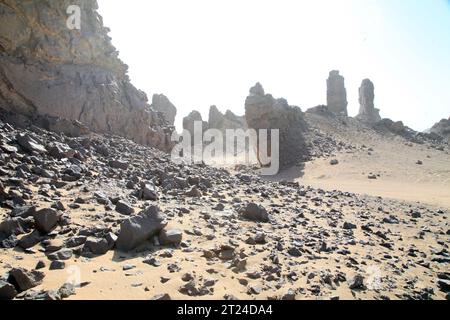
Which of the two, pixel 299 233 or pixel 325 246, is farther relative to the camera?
pixel 299 233

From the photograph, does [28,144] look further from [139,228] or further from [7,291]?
[7,291]

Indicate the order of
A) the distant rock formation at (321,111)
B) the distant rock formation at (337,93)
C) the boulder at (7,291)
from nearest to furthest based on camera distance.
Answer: the boulder at (7,291)
the distant rock formation at (321,111)
the distant rock formation at (337,93)

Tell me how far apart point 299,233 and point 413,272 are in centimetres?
227

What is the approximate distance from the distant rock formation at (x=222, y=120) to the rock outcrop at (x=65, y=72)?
44.0 meters

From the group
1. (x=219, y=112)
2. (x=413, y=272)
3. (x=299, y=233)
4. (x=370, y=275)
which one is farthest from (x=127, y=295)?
(x=219, y=112)

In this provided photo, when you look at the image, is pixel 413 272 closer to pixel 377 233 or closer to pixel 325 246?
pixel 325 246

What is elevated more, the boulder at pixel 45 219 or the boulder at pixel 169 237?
the boulder at pixel 45 219

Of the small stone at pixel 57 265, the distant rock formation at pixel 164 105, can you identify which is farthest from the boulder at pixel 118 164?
the distant rock formation at pixel 164 105

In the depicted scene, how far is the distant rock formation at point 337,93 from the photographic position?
176 feet

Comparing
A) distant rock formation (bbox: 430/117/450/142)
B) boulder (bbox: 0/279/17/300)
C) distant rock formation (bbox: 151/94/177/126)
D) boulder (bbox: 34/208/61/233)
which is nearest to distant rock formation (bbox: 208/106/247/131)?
distant rock formation (bbox: 151/94/177/126)

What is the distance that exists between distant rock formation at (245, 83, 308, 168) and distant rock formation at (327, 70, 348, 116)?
24378 mm

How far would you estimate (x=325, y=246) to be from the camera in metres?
6.61

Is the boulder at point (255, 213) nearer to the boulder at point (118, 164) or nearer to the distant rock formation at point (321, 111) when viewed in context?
the boulder at point (118, 164)

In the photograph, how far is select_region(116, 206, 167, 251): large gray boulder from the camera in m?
5.59
